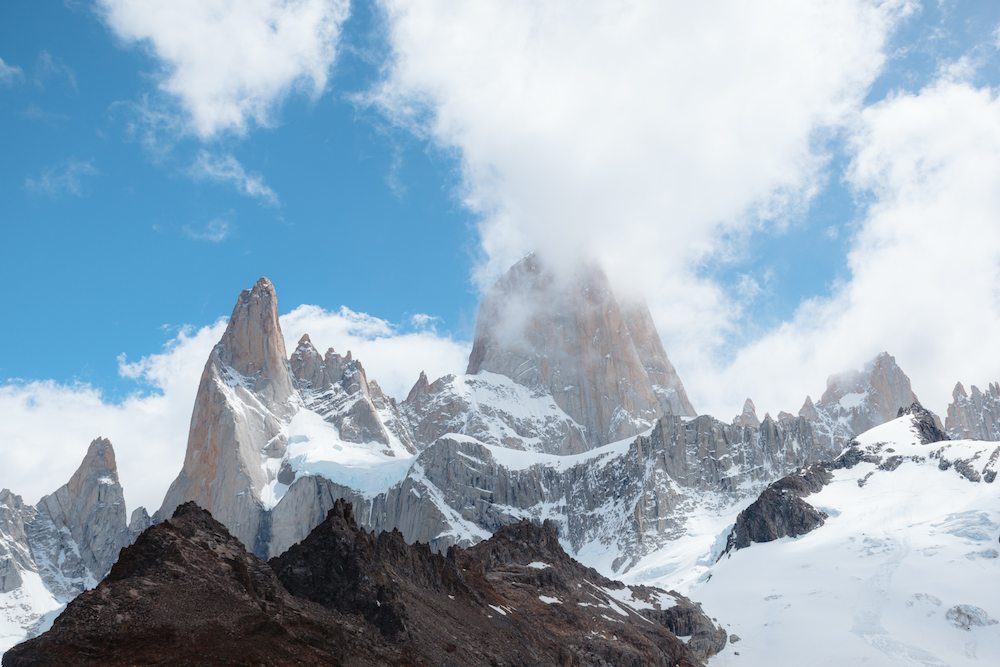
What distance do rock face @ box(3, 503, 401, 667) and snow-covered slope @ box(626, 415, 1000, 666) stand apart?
77978 millimetres

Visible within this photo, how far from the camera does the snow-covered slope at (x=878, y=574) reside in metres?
116

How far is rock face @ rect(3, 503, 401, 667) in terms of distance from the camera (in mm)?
46125

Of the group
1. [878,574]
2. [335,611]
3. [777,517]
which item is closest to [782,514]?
[777,517]

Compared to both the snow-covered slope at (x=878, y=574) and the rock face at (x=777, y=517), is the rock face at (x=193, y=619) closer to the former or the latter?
the snow-covered slope at (x=878, y=574)

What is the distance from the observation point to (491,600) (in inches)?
3558

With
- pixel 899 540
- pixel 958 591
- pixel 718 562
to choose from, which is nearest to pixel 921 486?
pixel 899 540

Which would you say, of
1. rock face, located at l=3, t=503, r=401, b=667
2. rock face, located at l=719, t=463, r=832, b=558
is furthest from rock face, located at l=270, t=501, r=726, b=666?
rock face, located at l=719, t=463, r=832, b=558

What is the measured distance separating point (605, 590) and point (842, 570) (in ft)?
156

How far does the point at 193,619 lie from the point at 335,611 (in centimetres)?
1490

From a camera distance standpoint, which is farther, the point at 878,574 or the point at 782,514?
the point at 782,514

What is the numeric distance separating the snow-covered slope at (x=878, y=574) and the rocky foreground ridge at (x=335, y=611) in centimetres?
2175

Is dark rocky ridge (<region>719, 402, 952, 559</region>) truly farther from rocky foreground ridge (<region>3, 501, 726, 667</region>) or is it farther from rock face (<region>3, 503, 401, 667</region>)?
rock face (<region>3, 503, 401, 667</region>)

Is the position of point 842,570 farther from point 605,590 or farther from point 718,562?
point 605,590

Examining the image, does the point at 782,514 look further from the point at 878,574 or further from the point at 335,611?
the point at 335,611
